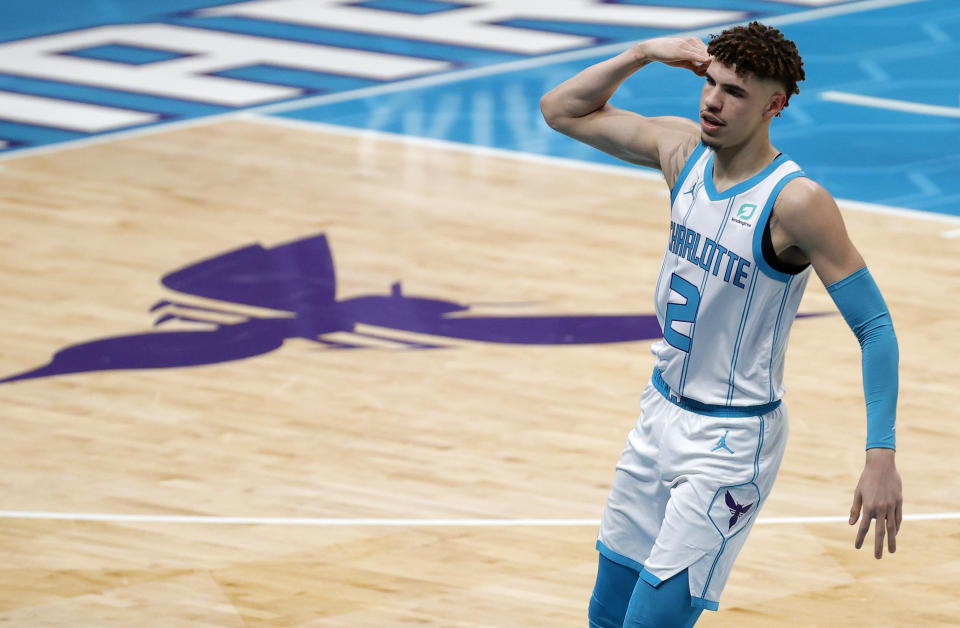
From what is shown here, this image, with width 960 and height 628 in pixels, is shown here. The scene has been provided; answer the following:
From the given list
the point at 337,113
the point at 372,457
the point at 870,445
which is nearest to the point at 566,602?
the point at 372,457

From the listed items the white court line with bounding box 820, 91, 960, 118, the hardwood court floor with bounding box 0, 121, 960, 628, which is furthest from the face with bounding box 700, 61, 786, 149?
the white court line with bounding box 820, 91, 960, 118

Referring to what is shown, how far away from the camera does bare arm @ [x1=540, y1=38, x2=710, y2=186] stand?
458 cm

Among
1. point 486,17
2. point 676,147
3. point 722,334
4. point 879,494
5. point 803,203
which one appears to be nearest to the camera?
point 879,494

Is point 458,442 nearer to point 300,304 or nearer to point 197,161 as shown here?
point 300,304

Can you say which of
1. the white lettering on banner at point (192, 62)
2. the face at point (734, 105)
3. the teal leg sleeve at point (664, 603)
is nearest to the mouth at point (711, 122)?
the face at point (734, 105)

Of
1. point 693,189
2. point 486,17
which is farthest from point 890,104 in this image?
point 693,189

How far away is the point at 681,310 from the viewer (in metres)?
4.52

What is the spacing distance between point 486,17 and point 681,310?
12.8 metres

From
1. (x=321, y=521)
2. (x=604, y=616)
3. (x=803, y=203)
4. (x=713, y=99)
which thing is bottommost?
(x=321, y=521)

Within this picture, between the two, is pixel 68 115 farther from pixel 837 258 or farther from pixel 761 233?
pixel 837 258

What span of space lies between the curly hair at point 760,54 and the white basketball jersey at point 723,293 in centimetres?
23

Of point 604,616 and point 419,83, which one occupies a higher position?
point 419,83

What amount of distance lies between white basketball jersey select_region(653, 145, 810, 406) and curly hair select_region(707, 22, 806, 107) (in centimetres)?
23

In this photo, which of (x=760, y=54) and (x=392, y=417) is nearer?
(x=760, y=54)
